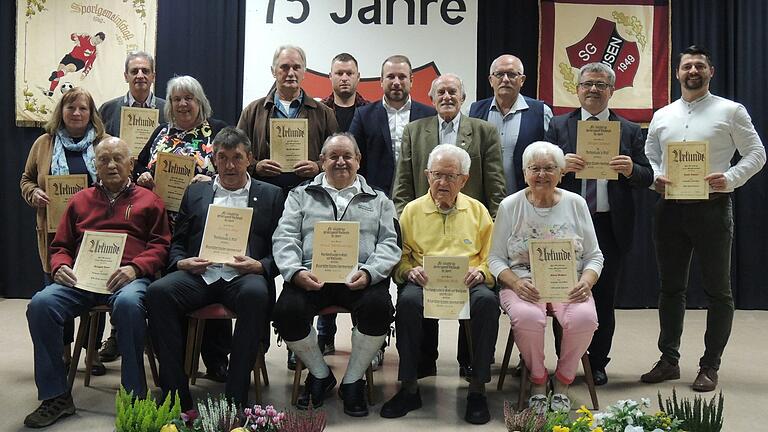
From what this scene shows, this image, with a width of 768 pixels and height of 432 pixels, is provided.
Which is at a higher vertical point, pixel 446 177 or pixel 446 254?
pixel 446 177

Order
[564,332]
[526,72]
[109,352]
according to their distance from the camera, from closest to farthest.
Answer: [564,332], [109,352], [526,72]

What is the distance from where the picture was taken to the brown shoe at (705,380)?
11.8 ft

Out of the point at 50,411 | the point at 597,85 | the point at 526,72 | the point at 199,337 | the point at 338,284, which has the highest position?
the point at 526,72

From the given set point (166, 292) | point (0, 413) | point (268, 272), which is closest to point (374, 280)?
point (268, 272)

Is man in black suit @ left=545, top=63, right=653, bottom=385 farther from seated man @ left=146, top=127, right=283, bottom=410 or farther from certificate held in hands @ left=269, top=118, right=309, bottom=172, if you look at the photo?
seated man @ left=146, top=127, right=283, bottom=410

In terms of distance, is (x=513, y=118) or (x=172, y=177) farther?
(x=513, y=118)

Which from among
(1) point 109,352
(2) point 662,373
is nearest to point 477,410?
(2) point 662,373

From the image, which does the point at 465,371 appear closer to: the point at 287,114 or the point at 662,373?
the point at 662,373

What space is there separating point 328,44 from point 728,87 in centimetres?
363

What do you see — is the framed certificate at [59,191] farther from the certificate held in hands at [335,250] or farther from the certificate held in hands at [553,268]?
the certificate held in hands at [553,268]

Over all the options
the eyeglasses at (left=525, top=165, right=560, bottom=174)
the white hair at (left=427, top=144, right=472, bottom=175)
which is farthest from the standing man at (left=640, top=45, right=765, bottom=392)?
the white hair at (left=427, top=144, right=472, bottom=175)

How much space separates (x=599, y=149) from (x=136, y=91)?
2.68 metres

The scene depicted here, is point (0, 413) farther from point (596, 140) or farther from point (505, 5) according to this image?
point (505, 5)

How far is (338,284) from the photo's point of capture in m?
3.24
